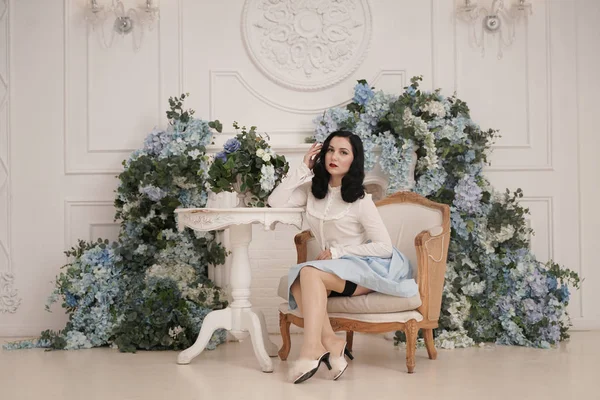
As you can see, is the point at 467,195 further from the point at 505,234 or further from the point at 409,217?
the point at 409,217

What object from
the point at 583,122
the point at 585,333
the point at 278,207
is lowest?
the point at 585,333

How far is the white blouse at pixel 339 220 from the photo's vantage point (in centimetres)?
411

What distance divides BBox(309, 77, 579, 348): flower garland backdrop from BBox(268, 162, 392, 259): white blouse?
1182 mm

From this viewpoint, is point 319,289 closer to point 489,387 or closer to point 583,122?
point 489,387

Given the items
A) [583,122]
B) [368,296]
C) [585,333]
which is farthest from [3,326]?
[583,122]

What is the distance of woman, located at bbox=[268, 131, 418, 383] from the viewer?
12.7 ft

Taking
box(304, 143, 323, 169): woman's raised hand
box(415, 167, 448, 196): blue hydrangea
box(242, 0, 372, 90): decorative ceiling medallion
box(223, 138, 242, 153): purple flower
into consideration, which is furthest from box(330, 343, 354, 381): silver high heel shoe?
box(242, 0, 372, 90): decorative ceiling medallion

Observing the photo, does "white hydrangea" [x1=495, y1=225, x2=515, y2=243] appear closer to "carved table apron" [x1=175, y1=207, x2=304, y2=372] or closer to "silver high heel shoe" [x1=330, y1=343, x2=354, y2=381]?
"carved table apron" [x1=175, y1=207, x2=304, y2=372]

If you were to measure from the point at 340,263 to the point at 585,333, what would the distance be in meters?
2.57

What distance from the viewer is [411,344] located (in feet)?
13.3

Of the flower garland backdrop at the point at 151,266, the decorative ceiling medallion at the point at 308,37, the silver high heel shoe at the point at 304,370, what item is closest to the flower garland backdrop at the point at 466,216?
the decorative ceiling medallion at the point at 308,37

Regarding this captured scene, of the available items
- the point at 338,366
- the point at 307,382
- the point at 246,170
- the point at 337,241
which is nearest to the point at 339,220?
the point at 337,241

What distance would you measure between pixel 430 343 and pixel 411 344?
458mm

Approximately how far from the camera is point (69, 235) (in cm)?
572
